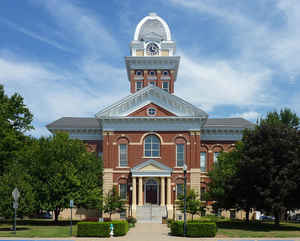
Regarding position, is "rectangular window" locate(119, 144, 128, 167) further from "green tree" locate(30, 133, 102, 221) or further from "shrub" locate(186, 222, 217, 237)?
"shrub" locate(186, 222, 217, 237)

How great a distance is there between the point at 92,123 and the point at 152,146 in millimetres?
12872

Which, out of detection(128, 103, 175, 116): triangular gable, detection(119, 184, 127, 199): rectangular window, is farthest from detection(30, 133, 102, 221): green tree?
detection(128, 103, 175, 116): triangular gable

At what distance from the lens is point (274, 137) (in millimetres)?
35719

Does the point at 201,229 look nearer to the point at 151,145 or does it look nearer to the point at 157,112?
the point at 151,145

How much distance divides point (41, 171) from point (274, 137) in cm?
2113

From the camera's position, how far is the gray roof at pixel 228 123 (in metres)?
57.2

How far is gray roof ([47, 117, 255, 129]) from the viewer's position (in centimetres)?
5616

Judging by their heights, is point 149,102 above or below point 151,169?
above

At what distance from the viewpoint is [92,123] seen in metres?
59.9

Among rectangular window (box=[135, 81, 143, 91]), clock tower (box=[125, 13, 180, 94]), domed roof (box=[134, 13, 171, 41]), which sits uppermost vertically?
domed roof (box=[134, 13, 171, 41])

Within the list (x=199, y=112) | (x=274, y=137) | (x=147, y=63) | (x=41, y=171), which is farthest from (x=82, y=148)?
(x=147, y=63)

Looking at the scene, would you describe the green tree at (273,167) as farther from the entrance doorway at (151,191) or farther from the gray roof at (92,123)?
the gray roof at (92,123)

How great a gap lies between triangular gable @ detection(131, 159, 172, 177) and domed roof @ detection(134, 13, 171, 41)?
2546cm

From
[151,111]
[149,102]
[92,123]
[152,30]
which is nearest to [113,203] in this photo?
[151,111]
